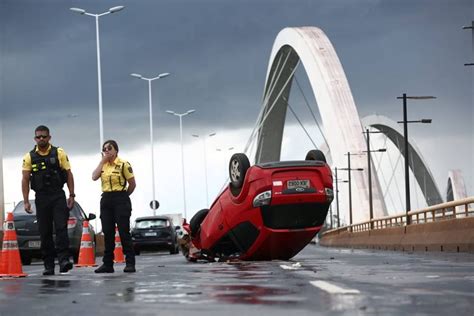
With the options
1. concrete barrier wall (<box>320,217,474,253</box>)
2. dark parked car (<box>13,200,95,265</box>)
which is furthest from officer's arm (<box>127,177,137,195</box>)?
concrete barrier wall (<box>320,217,474,253</box>)

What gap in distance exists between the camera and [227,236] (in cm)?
1755

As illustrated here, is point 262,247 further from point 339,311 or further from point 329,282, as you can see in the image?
point 339,311

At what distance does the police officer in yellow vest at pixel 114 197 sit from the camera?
13.2 meters

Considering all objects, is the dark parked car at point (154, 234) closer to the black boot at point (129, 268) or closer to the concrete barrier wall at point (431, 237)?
the concrete barrier wall at point (431, 237)

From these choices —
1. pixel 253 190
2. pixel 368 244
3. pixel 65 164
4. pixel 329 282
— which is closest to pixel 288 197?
pixel 253 190

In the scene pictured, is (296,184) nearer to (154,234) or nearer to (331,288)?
(331,288)

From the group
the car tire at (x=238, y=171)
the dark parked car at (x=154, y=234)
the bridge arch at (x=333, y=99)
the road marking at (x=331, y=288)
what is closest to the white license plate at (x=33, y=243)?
the car tire at (x=238, y=171)

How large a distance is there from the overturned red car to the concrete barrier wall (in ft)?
20.1

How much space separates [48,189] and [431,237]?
Result: 15.5 metres

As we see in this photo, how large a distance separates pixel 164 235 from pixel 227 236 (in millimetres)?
19605

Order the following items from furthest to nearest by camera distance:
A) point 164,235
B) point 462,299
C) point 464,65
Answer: point 164,235 < point 464,65 < point 462,299

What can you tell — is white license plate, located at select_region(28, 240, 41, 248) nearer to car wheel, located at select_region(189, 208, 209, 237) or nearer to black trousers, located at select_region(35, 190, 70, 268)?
car wheel, located at select_region(189, 208, 209, 237)

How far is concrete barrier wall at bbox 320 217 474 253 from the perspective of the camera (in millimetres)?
22625

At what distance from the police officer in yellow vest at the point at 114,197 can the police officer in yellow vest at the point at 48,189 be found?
0.48 meters
